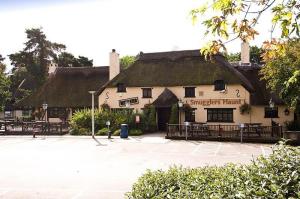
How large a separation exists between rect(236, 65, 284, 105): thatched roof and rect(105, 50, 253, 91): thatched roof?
2.78 feet

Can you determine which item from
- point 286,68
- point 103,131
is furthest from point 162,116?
point 286,68

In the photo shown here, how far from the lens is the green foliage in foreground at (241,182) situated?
17.6 ft

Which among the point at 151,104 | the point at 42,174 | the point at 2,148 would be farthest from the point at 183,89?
the point at 42,174

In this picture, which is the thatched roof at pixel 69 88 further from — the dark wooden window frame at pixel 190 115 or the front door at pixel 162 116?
the dark wooden window frame at pixel 190 115

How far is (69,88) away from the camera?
43.4m

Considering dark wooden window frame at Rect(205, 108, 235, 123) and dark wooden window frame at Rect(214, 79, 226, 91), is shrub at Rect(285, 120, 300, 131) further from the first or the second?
dark wooden window frame at Rect(214, 79, 226, 91)

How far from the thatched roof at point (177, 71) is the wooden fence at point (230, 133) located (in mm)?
5451

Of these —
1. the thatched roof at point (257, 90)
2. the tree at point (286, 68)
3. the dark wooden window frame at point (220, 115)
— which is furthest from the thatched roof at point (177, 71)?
the tree at point (286, 68)

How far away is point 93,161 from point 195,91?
18.1 m

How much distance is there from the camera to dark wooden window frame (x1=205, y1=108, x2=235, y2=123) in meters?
34.0

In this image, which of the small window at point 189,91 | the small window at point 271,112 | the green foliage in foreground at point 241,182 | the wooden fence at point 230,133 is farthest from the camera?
the small window at point 189,91

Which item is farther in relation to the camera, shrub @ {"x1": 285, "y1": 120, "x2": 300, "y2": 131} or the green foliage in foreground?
shrub @ {"x1": 285, "y1": 120, "x2": 300, "y2": 131}

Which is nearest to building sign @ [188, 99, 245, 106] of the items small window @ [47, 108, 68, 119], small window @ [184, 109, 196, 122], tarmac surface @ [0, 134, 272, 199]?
small window @ [184, 109, 196, 122]

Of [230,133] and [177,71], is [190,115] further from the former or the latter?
[230,133]
